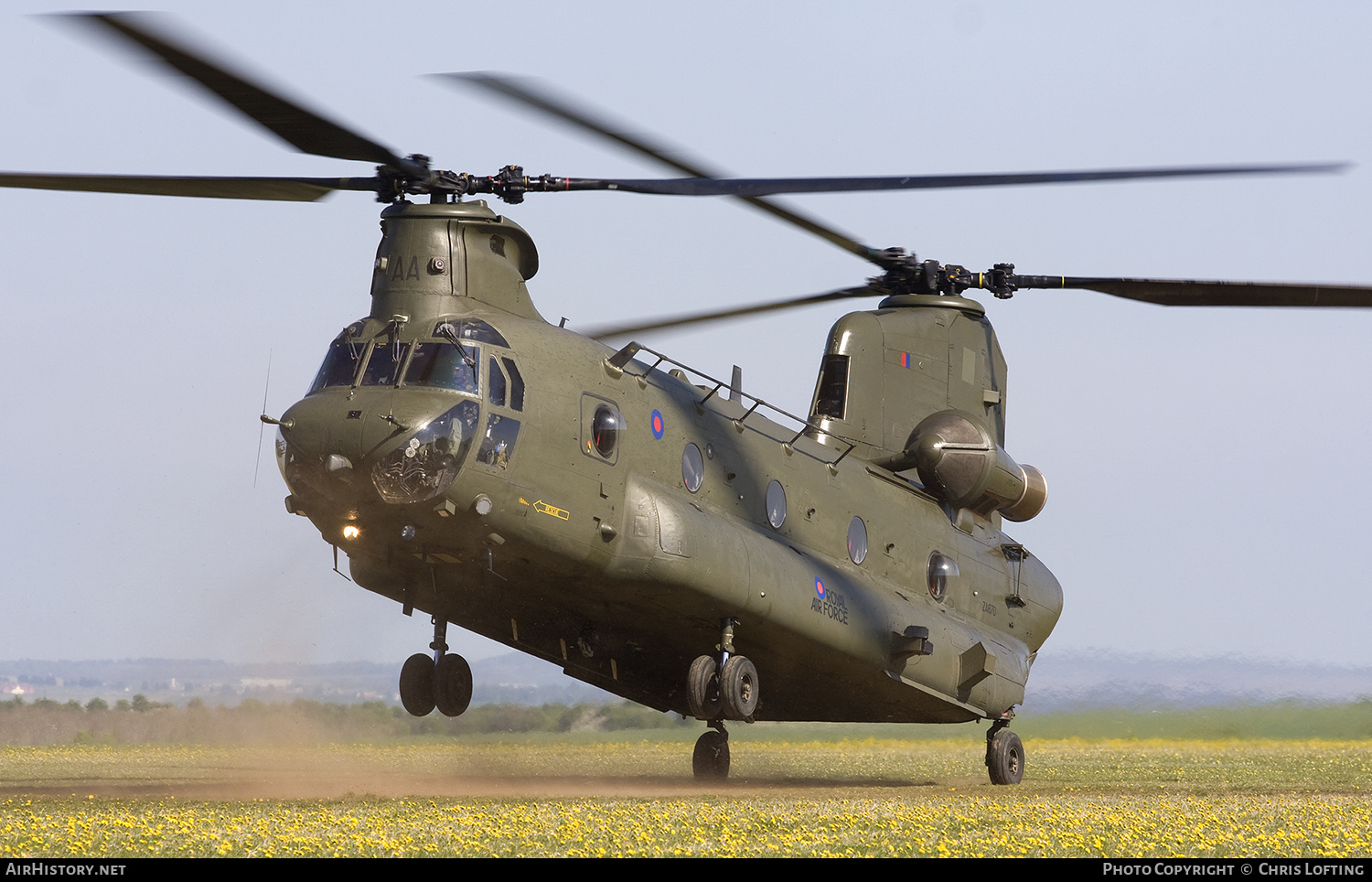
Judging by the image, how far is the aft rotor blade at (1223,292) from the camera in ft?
55.2

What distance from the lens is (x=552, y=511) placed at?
561 inches

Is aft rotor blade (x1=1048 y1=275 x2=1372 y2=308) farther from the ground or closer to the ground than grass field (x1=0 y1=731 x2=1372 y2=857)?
farther from the ground

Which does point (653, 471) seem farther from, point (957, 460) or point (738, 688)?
point (957, 460)

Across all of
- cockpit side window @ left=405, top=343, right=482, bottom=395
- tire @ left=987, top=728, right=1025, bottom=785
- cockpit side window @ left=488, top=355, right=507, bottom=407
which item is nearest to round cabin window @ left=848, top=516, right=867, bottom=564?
tire @ left=987, top=728, right=1025, bottom=785

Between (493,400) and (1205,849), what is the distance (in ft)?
23.7

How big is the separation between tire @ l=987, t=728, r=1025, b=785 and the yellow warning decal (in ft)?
28.3

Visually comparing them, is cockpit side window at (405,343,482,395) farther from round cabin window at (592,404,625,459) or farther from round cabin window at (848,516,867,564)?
round cabin window at (848,516,867,564)

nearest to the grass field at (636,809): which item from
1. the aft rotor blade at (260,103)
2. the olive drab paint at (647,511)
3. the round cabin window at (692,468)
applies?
the olive drab paint at (647,511)

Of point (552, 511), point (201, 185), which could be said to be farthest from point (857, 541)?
point (201, 185)

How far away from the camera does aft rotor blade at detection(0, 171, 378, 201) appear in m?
13.1

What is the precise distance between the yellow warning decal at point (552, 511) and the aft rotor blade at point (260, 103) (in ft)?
11.4

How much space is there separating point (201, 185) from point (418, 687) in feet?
18.9

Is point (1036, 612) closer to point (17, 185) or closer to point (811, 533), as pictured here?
point (811, 533)

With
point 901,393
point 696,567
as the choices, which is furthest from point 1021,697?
point 696,567
